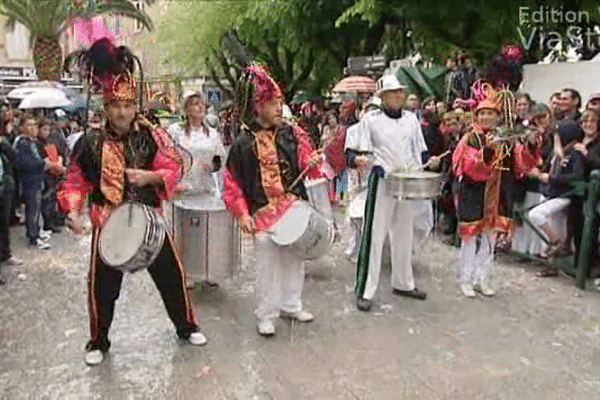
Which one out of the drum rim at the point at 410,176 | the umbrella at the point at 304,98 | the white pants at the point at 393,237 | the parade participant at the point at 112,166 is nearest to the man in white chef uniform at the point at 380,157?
the white pants at the point at 393,237

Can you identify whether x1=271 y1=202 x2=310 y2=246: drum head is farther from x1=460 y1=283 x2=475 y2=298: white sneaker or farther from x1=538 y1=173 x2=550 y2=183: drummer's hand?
x1=538 y1=173 x2=550 y2=183: drummer's hand

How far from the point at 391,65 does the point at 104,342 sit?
37.9ft

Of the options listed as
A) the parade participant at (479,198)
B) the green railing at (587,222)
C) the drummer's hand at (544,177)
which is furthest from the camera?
the drummer's hand at (544,177)

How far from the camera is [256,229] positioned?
4.80 m

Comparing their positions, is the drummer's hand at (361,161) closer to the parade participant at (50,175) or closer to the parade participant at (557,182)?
the parade participant at (557,182)

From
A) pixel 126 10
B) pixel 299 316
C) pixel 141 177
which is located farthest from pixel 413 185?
pixel 126 10

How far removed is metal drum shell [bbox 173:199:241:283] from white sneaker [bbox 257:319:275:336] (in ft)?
3.47

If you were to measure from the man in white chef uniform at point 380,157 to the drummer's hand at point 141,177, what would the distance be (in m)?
1.66

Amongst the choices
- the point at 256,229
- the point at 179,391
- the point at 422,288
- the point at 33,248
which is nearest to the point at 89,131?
the point at 256,229

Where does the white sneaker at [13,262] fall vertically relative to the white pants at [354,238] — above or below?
below

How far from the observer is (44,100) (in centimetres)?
1500

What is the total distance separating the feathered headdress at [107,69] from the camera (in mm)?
4293

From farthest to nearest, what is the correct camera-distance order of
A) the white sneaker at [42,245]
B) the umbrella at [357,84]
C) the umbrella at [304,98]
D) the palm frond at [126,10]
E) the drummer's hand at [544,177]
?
the umbrella at [304,98]
the palm frond at [126,10]
the umbrella at [357,84]
the white sneaker at [42,245]
the drummer's hand at [544,177]

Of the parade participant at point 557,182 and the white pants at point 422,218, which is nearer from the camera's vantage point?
the white pants at point 422,218
